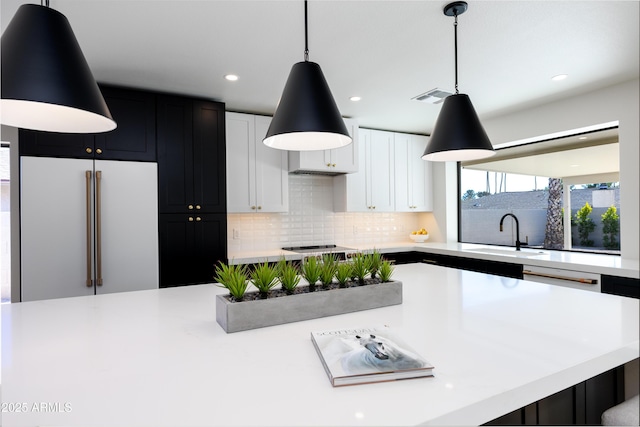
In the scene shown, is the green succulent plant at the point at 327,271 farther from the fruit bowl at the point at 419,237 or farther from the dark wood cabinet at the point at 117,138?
the fruit bowl at the point at 419,237

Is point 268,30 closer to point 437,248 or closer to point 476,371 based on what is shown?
point 476,371

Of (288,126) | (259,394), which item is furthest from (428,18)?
(259,394)

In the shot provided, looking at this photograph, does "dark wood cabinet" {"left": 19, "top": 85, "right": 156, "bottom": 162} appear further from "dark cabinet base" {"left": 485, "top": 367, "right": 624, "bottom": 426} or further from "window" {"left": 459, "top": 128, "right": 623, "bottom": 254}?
"window" {"left": 459, "top": 128, "right": 623, "bottom": 254}

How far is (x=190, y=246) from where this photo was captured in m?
3.14

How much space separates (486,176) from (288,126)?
376cm

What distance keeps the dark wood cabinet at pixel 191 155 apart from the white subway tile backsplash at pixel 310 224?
0.71 meters

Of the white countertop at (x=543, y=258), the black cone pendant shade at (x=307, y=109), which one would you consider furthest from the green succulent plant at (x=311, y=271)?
the white countertop at (x=543, y=258)

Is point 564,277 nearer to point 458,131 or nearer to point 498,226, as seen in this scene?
point 498,226

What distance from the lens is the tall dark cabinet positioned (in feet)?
10.0

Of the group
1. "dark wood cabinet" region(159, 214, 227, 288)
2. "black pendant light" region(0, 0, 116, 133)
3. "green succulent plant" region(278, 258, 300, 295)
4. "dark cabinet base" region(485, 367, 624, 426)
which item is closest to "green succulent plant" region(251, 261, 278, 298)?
"green succulent plant" region(278, 258, 300, 295)

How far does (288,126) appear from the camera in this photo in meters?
1.34

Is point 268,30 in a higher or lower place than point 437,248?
higher

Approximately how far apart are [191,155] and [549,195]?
3486mm

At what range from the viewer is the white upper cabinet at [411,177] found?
180 inches
